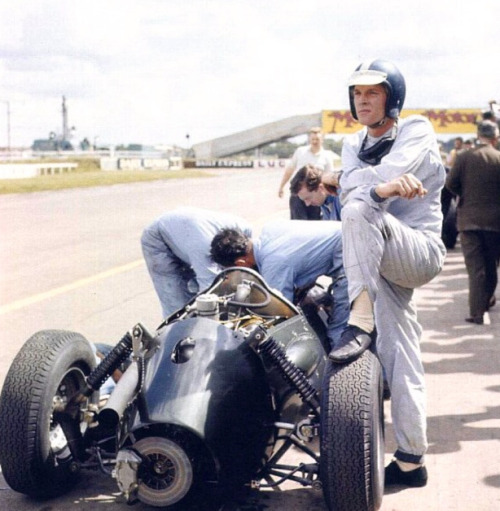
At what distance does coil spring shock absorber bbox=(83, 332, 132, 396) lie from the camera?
4.25 meters

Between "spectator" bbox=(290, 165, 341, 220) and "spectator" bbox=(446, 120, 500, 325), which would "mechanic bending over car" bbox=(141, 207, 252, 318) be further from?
"spectator" bbox=(446, 120, 500, 325)

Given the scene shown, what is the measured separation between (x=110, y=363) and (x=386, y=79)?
1.98 meters


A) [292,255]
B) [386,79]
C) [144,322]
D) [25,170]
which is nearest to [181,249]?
[292,255]

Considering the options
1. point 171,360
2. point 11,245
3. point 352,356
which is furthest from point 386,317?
point 11,245

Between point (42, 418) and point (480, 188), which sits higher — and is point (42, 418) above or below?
below

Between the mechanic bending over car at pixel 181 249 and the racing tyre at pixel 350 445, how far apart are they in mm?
2628

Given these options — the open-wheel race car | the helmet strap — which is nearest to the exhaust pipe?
the open-wheel race car

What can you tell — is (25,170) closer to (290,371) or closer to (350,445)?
(290,371)

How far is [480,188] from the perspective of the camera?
8492 mm

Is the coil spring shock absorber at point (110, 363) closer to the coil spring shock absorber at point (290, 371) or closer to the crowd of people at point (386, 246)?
the coil spring shock absorber at point (290, 371)

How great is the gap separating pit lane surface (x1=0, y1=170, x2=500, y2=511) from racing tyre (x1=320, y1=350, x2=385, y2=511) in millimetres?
439

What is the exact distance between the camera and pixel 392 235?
4.12 m

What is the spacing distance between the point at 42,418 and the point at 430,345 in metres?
4.37

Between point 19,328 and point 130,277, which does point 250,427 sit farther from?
point 130,277
